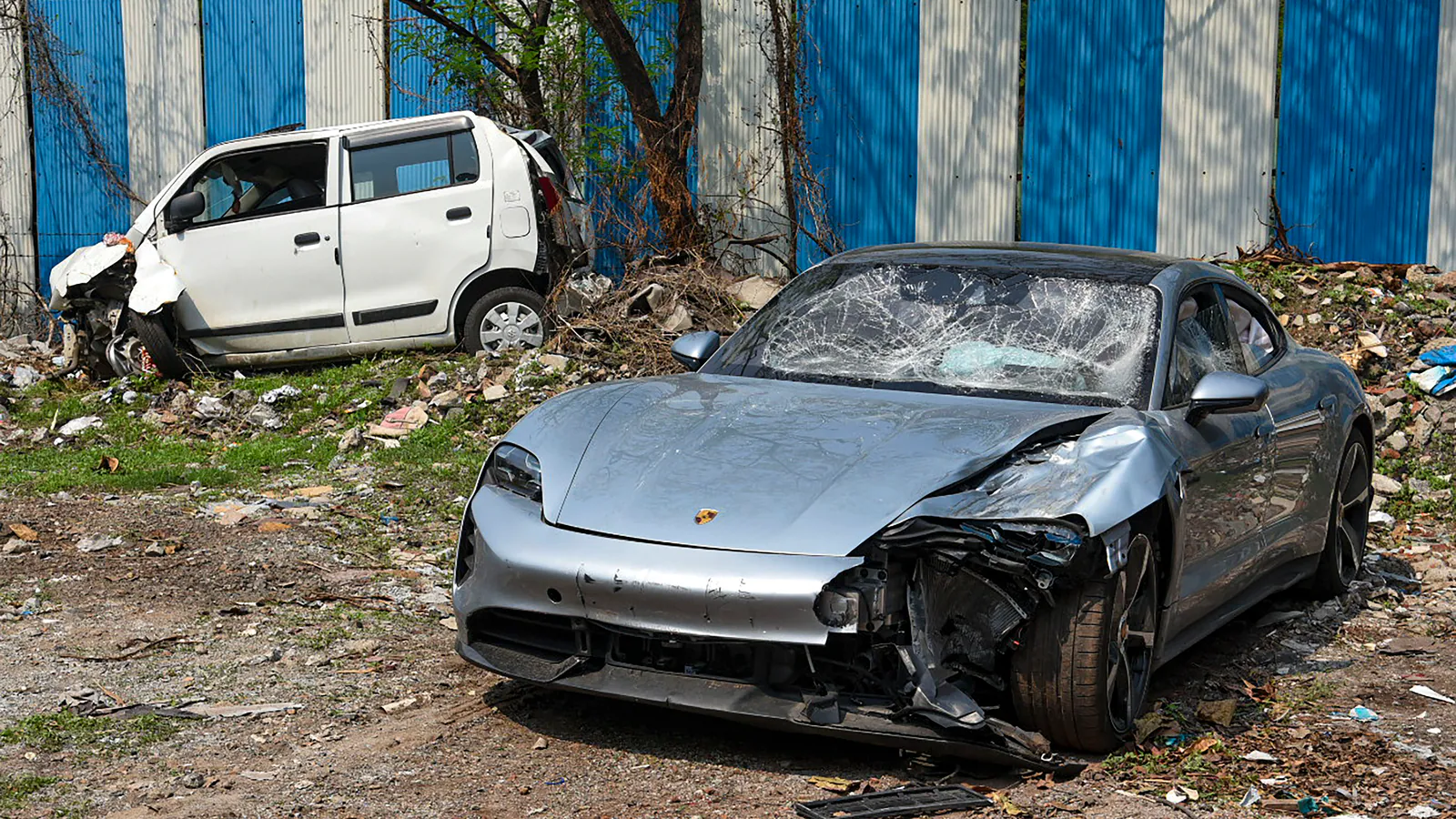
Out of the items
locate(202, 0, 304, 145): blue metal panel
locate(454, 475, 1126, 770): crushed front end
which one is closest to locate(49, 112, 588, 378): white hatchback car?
locate(202, 0, 304, 145): blue metal panel

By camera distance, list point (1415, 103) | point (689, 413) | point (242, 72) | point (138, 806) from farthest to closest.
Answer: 1. point (242, 72)
2. point (1415, 103)
3. point (689, 413)
4. point (138, 806)

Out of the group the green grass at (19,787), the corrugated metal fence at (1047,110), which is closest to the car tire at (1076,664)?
the green grass at (19,787)

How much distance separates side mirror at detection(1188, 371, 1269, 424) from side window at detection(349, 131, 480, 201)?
25.3ft

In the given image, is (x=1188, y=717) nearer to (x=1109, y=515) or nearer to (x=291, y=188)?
(x=1109, y=515)

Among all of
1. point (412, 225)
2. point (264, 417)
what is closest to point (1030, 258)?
point (412, 225)

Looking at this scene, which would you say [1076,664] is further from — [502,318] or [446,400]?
[502,318]

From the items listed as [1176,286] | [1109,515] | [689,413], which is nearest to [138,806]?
[689,413]

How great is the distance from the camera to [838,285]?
5758 mm

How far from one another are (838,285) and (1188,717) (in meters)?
1.99

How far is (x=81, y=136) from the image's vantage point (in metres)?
16.9

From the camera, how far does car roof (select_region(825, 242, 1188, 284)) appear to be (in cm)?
549

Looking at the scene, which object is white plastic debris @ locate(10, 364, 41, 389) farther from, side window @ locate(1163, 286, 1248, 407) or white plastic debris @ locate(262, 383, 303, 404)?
side window @ locate(1163, 286, 1248, 407)

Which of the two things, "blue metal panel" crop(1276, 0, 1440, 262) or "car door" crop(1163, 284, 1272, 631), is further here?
"blue metal panel" crop(1276, 0, 1440, 262)

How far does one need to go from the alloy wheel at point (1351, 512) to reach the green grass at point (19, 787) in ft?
16.7
